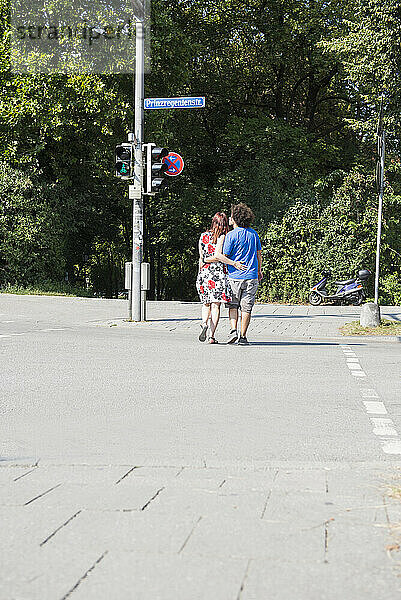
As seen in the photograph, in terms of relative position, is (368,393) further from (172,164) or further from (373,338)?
(172,164)

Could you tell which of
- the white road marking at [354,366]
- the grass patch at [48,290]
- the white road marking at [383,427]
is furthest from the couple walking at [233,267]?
the grass patch at [48,290]

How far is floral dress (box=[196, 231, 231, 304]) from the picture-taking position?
13523 mm

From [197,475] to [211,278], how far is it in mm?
8344

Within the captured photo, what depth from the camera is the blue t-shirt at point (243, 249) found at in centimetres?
1322

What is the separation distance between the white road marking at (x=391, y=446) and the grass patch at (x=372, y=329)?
8.94 metres

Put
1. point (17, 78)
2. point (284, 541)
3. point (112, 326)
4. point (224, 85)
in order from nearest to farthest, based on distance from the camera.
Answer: point (284, 541)
point (112, 326)
point (17, 78)
point (224, 85)

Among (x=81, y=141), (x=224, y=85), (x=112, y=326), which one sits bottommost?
(x=112, y=326)

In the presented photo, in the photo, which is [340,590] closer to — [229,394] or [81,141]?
[229,394]

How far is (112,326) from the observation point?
16.2m

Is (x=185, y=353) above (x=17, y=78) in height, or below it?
below

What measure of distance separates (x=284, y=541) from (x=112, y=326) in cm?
1231

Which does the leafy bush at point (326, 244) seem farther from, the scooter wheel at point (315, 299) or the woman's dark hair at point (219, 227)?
the woman's dark hair at point (219, 227)

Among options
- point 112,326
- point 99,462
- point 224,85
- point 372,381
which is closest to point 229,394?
point 372,381

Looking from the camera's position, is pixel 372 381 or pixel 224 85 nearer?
pixel 372 381
